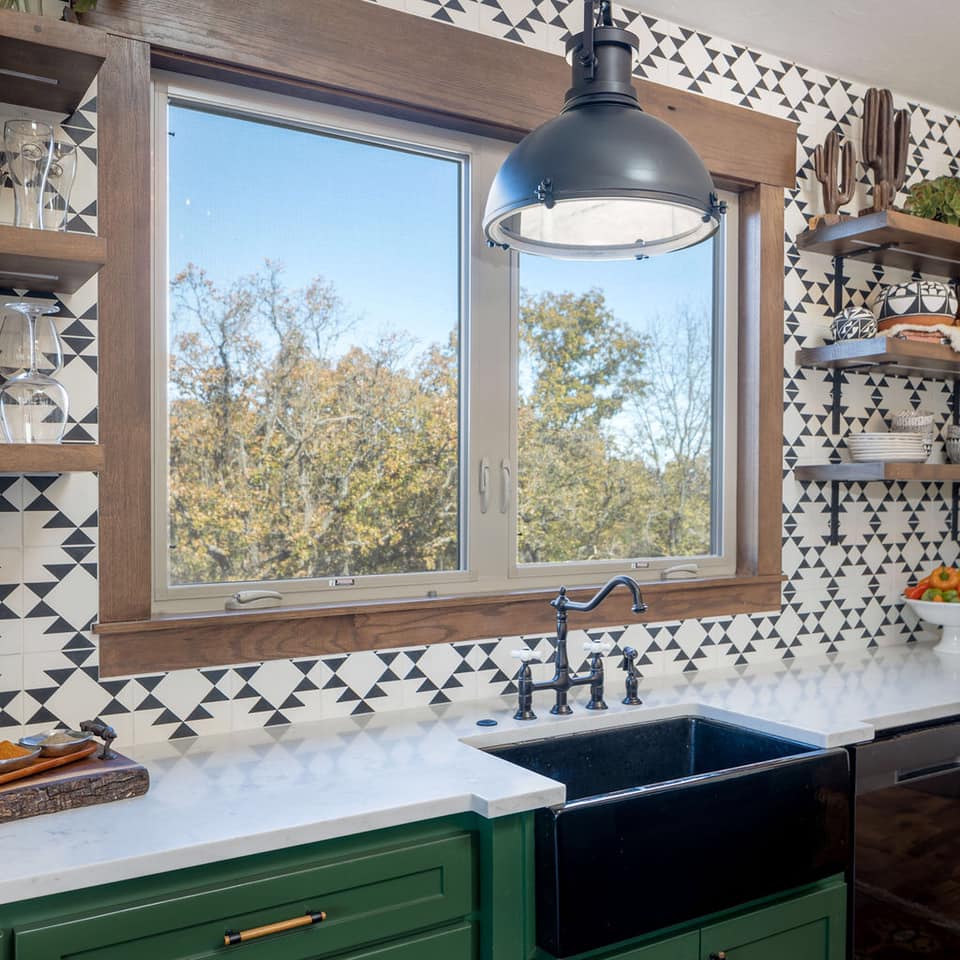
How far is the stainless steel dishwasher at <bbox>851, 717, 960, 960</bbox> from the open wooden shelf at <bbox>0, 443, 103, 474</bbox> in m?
1.64

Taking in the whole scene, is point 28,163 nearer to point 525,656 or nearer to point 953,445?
point 525,656

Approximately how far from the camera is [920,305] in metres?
2.83

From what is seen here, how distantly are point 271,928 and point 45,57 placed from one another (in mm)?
1420

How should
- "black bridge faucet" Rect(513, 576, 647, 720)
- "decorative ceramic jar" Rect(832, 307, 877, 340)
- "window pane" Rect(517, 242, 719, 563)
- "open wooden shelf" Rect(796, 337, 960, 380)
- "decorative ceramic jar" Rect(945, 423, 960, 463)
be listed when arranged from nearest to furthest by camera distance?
"black bridge faucet" Rect(513, 576, 647, 720), "window pane" Rect(517, 242, 719, 563), "open wooden shelf" Rect(796, 337, 960, 380), "decorative ceramic jar" Rect(832, 307, 877, 340), "decorative ceramic jar" Rect(945, 423, 960, 463)

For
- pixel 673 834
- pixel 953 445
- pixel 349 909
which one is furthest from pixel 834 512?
pixel 349 909

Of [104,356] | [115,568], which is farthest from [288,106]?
[115,568]

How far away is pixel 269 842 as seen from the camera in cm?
136

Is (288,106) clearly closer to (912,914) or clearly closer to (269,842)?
(269,842)

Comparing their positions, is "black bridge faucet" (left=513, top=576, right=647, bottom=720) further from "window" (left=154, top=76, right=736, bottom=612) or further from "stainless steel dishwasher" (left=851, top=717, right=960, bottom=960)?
"stainless steel dishwasher" (left=851, top=717, right=960, bottom=960)

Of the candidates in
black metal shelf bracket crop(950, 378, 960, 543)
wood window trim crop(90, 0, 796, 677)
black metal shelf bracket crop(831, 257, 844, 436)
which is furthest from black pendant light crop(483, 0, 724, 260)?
black metal shelf bracket crop(950, 378, 960, 543)

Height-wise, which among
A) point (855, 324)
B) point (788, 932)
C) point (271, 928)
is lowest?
point (788, 932)

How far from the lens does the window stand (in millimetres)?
2051

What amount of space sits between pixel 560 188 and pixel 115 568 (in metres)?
1.11

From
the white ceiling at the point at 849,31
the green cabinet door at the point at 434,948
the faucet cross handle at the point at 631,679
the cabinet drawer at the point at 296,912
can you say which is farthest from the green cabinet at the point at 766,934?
the white ceiling at the point at 849,31
